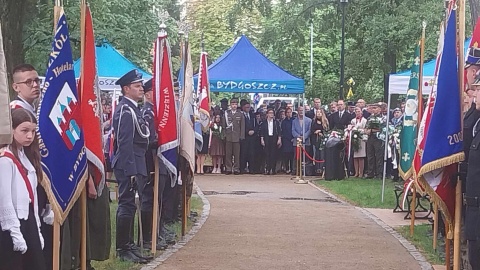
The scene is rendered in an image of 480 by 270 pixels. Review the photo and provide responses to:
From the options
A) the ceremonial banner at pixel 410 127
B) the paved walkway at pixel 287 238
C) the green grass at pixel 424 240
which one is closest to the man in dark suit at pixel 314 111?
the paved walkway at pixel 287 238

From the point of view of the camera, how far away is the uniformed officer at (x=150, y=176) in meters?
10.0

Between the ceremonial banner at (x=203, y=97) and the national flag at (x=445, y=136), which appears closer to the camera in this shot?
the national flag at (x=445, y=136)

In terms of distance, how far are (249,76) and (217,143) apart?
2.15m

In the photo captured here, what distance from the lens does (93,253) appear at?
8266mm

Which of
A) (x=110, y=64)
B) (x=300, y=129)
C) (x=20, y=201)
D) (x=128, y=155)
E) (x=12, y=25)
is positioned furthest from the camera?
(x=300, y=129)

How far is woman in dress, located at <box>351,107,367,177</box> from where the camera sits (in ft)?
71.1

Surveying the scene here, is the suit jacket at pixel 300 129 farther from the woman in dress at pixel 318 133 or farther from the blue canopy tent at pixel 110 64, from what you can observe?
the blue canopy tent at pixel 110 64

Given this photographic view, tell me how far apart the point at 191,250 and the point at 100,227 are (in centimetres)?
243

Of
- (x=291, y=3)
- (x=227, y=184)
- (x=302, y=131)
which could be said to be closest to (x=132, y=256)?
(x=227, y=184)

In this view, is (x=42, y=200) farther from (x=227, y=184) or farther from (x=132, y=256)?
(x=227, y=184)

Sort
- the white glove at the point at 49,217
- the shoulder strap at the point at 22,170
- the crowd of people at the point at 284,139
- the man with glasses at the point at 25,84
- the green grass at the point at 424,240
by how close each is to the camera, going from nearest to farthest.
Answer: the shoulder strap at the point at 22,170
the man with glasses at the point at 25,84
the white glove at the point at 49,217
the green grass at the point at 424,240
the crowd of people at the point at 284,139

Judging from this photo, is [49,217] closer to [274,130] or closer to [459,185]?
[459,185]

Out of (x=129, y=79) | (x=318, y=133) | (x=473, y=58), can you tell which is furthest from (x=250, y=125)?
(x=473, y=58)

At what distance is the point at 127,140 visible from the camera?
912 centimetres
